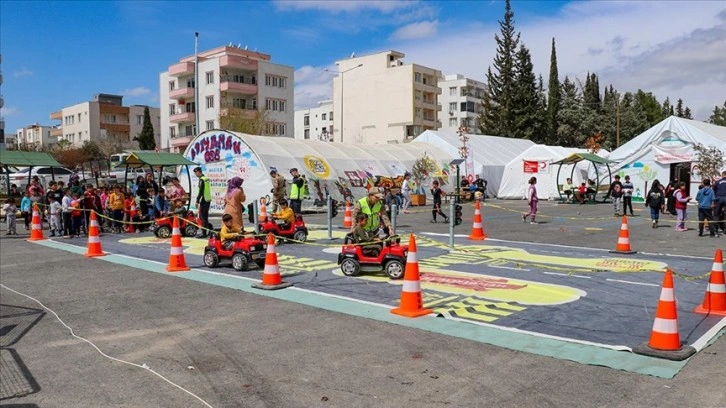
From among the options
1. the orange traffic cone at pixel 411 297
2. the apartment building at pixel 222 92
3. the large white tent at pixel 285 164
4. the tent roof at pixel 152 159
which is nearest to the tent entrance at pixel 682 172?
the large white tent at pixel 285 164

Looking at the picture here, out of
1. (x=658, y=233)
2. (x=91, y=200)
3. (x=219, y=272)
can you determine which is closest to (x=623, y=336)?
(x=219, y=272)

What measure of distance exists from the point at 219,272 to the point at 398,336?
5.64m

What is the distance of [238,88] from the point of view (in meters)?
69.6

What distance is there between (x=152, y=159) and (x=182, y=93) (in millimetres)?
56871

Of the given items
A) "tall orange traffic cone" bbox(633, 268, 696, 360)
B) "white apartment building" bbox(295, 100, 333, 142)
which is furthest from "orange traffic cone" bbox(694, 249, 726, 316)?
"white apartment building" bbox(295, 100, 333, 142)

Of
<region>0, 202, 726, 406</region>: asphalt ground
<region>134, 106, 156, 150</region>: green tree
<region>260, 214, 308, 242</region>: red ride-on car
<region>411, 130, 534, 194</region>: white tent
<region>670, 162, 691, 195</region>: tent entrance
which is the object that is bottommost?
<region>0, 202, 726, 406</region>: asphalt ground

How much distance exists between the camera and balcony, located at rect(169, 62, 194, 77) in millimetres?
74375

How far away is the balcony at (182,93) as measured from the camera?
244 feet

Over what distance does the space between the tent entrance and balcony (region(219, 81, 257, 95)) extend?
50.0 meters

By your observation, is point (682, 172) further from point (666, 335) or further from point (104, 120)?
point (104, 120)

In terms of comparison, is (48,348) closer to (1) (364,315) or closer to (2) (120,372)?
(2) (120,372)

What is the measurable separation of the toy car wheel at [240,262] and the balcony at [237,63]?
62397 millimetres

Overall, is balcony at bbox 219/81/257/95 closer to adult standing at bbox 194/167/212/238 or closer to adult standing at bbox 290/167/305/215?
adult standing at bbox 290/167/305/215

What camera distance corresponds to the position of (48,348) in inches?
252
